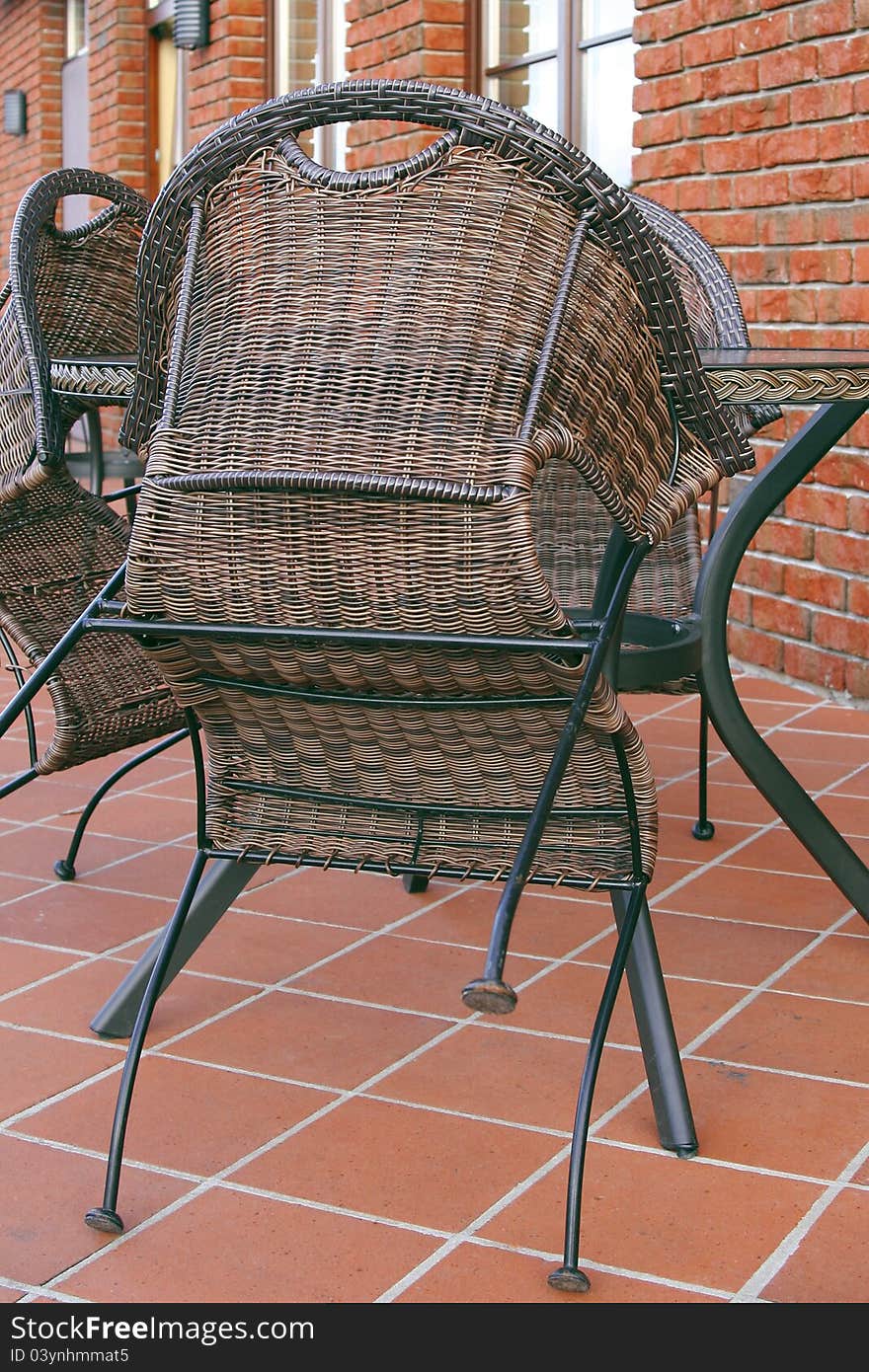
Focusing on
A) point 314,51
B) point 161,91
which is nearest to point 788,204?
point 314,51

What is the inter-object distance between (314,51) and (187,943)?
6.05m

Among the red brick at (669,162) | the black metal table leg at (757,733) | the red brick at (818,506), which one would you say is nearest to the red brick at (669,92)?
the red brick at (669,162)

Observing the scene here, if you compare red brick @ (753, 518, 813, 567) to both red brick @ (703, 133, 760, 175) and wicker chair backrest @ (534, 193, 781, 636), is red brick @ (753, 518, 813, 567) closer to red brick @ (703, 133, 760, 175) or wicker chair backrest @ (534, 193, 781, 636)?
red brick @ (703, 133, 760, 175)

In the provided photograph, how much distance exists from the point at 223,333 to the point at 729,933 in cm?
134

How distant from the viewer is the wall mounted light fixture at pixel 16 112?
1159cm

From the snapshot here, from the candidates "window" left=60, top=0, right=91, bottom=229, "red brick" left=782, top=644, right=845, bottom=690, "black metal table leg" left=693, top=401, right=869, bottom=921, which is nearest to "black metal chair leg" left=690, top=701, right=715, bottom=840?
"black metal table leg" left=693, top=401, right=869, bottom=921

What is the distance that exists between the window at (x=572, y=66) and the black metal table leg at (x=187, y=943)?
3.51 m

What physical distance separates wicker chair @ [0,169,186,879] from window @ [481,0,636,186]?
104 inches

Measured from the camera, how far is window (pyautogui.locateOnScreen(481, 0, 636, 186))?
504 centimetres

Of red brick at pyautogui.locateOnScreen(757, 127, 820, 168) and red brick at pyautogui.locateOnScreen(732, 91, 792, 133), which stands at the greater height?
red brick at pyautogui.locateOnScreen(732, 91, 792, 133)

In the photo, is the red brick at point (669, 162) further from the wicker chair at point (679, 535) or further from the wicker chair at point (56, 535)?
the wicker chair at point (56, 535)
